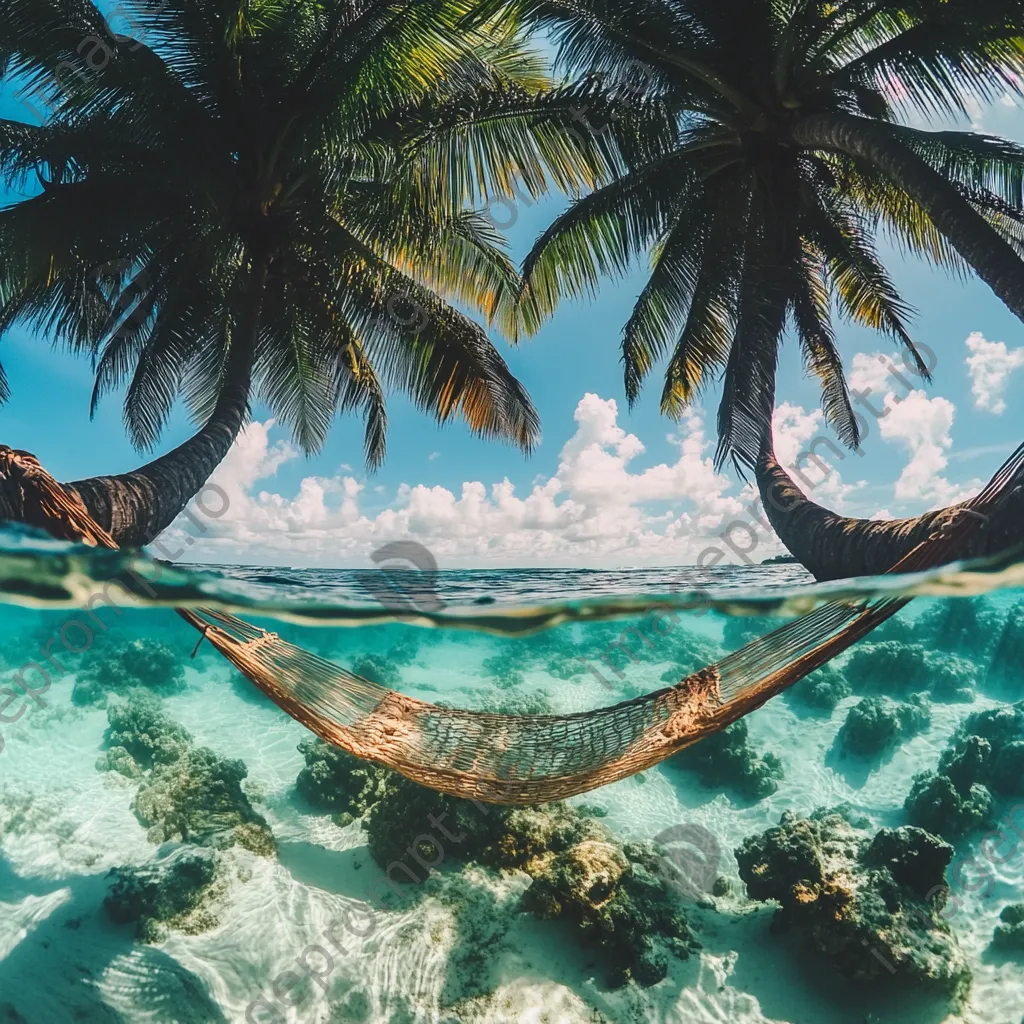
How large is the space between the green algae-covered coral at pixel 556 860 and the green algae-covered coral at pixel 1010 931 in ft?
14.3

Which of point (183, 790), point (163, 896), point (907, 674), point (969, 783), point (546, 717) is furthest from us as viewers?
point (907, 674)

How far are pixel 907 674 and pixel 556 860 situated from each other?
12536mm

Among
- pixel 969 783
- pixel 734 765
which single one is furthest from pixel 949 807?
pixel 734 765

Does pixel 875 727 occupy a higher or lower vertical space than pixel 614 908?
higher

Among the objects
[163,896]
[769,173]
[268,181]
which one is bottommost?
[163,896]

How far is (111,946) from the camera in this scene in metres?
6.43

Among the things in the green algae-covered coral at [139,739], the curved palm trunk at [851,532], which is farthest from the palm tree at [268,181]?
the green algae-covered coral at [139,739]

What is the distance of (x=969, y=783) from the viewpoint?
9.77m

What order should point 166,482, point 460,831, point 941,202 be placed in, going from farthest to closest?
point 460,831, point 166,482, point 941,202

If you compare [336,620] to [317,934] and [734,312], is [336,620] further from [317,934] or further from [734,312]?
[734,312]

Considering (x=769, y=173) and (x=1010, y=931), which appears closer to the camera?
(x=769, y=173)

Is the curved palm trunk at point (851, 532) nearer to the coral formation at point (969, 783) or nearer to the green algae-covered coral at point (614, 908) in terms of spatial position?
the green algae-covered coral at point (614, 908)

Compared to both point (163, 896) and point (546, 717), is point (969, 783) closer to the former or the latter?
point (546, 717)

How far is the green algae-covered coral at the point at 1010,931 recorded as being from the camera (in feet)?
23.2
